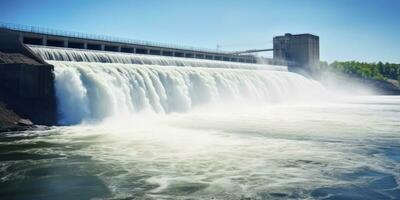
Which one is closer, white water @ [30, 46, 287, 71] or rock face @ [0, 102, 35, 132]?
rock face @ [0, 102, 35, 132]

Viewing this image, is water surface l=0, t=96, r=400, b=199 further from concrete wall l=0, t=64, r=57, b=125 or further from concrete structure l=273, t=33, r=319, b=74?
concrete structure l=273, t=33, r=319, b=74

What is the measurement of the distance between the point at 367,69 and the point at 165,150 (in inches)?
3403

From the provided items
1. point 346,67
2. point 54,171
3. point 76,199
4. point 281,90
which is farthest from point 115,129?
point 346,67

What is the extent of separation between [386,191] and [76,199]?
6.36 m

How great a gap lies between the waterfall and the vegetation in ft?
A: 170

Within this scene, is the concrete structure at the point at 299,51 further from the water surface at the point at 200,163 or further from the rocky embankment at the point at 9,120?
the rocky embankment at the point at 9,120

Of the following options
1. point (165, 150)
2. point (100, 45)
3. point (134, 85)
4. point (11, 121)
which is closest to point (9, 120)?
point (11, 121)

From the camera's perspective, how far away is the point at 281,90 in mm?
42156

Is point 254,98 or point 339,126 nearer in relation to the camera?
point 339,126

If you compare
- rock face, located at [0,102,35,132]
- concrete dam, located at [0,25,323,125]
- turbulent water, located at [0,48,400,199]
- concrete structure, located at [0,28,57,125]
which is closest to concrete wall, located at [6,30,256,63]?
concrete dam, located at [0,25,323,125]

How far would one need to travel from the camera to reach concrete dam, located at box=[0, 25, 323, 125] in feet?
59.2

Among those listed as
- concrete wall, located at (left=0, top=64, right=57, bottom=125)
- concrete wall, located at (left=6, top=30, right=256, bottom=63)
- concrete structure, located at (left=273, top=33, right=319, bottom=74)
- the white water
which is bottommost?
concrete wall, located at (left=0, top=64, right=57, bottom=125)

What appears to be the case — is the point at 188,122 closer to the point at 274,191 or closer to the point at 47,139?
the point at 47,139

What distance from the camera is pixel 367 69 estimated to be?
295ft
